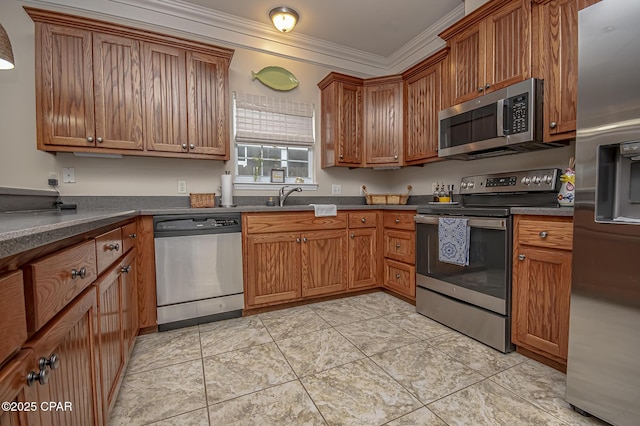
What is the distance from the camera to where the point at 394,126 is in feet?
10.5

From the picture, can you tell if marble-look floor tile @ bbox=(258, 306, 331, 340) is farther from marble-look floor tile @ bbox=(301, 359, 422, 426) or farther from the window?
the window

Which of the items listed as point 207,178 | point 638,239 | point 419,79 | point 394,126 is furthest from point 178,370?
point 419,79

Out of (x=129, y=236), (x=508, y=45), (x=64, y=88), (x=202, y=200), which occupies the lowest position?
(x=129, y=236)

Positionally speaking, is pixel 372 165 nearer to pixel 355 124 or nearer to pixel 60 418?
pixel 355 124

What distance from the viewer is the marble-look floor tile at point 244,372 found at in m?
1.52

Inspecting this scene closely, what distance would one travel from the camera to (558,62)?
182cm

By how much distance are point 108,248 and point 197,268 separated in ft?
3.48

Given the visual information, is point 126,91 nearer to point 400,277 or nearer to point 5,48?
point 5,48

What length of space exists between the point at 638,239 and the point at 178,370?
7.47ft

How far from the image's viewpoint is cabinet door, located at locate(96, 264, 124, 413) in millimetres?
1133

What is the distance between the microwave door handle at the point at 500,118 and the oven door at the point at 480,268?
25.8 inches

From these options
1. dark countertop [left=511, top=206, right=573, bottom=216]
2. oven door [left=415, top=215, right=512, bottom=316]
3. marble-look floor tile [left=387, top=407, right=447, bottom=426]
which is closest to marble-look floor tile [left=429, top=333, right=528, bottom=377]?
oven door [left=415, top=215, right=512, bottom=316]

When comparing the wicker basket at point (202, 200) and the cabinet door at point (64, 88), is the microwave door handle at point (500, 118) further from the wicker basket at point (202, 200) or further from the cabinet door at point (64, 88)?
the cabinet door at point (64, 88)

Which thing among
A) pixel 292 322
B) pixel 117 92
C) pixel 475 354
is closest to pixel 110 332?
pixel 292 322
